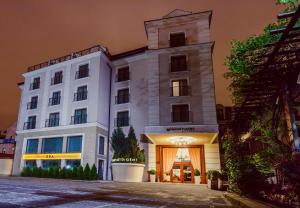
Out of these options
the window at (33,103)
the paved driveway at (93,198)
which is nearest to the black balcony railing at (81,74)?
the window at (33,103)

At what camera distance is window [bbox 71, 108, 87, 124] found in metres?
22.9

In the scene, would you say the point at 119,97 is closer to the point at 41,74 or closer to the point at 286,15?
the point at 41,74

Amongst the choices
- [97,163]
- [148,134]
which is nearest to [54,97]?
[97,163]

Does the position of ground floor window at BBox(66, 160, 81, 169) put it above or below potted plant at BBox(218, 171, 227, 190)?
above

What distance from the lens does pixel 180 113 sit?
19906 millimetres

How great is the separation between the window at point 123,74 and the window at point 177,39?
5.82 metres

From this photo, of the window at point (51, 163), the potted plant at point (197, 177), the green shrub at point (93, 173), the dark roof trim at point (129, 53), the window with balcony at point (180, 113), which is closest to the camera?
the potted plant at point (197, 177)

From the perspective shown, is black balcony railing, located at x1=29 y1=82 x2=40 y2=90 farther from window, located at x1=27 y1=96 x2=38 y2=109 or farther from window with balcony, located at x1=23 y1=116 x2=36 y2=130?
window with balcony, located at x1=23 y1=116 x2=36 y2=130

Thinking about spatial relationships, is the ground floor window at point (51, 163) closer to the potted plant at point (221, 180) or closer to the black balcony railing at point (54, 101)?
the black balcony railing at point (54, 101)

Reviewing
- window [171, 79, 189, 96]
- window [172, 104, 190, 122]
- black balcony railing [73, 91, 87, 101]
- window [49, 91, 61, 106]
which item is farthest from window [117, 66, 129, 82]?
window [172, 104, 190, 122]

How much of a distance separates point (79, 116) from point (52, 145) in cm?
420

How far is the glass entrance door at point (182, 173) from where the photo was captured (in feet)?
64.9

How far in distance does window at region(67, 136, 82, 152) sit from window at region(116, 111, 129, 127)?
4017mm

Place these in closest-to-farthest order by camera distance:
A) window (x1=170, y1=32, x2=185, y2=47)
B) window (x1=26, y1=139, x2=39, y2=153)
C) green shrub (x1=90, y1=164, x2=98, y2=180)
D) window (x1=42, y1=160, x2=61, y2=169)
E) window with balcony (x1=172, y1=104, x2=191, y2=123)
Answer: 1. green shrub (x1=90, y1=164, x2=98, y2=180)
2. window with balcony (x1=172, y1=104, x2=191, y2=123)
3. window (x1=170, y1=32, x2=185, y2=47)
4. window (x1=42, y1=160, x2=61, y2=169)
5. window (x1=26, y1=139, x2=39, y2=153)
